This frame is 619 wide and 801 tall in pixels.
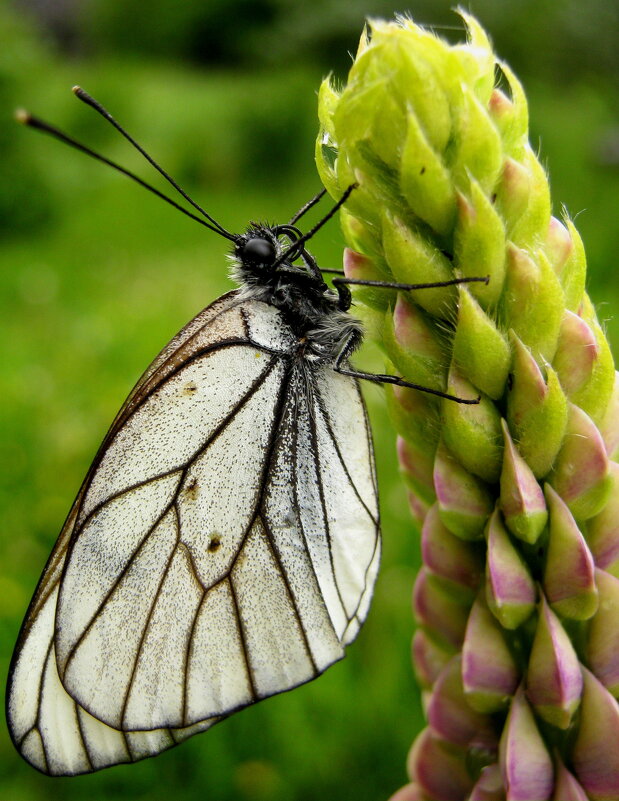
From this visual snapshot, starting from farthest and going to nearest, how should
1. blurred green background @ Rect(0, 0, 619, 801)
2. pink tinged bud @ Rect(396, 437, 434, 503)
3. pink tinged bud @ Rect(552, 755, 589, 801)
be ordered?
blurred green background @ Rect(0, 0, 619, 801)
pink tinged bud @ Rect(396, 437, 434, 503)
pink tinged bud @ Rect(552, 755, 589, 801)

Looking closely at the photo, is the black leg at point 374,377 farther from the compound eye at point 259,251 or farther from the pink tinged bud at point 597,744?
the pink tinged bud at point 597,744

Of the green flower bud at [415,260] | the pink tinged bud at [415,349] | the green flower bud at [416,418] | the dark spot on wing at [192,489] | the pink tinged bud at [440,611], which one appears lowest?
the pink tinged bud at [440,611]

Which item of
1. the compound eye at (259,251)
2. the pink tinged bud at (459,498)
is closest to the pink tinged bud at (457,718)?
the pink tinged bud at (459,498)

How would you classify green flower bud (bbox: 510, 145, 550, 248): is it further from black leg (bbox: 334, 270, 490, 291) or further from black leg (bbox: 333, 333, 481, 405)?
black leg (bbox: 333, 333, 481, 405)

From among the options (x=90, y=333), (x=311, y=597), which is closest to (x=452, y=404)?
(x=311, y=597)

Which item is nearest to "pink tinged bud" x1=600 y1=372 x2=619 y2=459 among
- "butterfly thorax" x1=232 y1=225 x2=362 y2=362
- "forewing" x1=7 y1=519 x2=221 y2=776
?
"butterfly thorax" x1=232 y1=225 x2=362 y2=362

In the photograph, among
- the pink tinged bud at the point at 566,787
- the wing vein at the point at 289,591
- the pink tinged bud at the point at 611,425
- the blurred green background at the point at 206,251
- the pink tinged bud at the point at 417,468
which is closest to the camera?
the pink tinged bud at the point at 566,787

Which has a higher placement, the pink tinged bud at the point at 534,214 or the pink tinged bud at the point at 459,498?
the pink tinged bud at the point at 534,214
